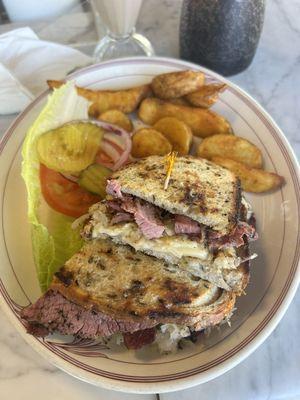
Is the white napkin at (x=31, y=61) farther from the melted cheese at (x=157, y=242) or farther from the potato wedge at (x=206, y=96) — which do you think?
the melted cheese at (x=157, y=242)

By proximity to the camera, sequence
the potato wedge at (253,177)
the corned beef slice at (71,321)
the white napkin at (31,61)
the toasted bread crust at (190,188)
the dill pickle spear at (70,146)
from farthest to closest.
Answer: the white napkin at (31,61)
the dill pickle spear at (70,146)
the potato wedge at (253,177)
the toasted bread crust at (190,188)
the corned beef slice at (71,321)

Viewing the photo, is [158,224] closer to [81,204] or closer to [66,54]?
[81,204]

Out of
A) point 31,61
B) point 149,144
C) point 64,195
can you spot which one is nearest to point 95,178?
point 64,195

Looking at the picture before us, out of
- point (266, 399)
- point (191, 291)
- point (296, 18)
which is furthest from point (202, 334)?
point (296, 18)

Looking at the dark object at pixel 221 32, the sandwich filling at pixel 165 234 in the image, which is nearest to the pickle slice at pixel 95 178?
the sandwich filling at pixel 165 234

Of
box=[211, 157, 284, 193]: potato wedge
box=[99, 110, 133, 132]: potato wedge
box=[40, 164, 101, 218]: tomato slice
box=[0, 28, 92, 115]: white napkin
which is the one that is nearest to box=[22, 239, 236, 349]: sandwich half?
box=[40, 164, 101, 218]: tomato slice
